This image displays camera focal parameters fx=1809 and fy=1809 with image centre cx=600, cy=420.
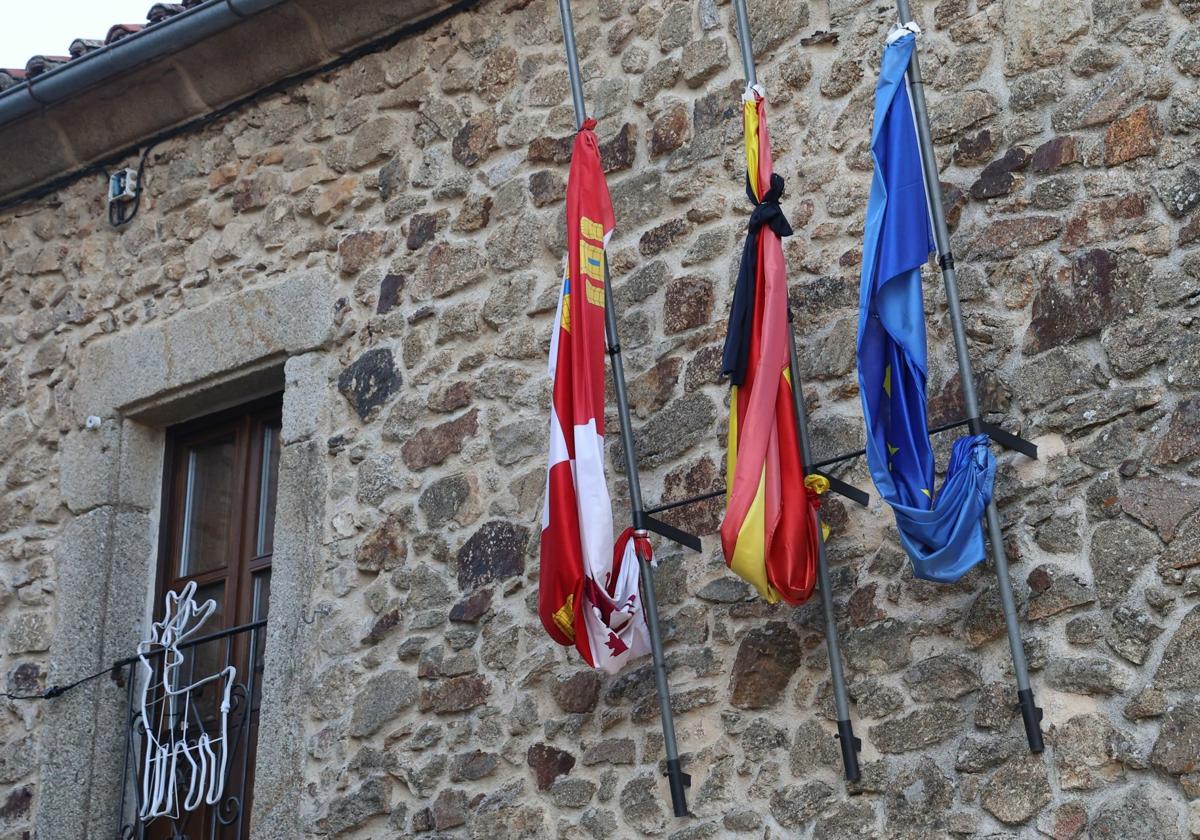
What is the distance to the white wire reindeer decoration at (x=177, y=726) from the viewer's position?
217 inches

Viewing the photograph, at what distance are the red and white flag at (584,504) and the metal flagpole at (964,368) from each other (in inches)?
35.9

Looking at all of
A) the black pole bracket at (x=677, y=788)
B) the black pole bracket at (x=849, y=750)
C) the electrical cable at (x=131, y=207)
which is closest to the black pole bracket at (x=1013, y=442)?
the black pole bracket at (x=849, y=750)

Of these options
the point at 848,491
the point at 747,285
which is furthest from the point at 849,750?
the point at 747,285

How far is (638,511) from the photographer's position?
15.0 ft

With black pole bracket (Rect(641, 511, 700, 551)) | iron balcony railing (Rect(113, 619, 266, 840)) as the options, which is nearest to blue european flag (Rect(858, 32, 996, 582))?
black pole bracket (Rect(641, 511, 700, 551))

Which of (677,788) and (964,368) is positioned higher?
(964,368)

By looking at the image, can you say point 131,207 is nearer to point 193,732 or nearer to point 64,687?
point 64,687

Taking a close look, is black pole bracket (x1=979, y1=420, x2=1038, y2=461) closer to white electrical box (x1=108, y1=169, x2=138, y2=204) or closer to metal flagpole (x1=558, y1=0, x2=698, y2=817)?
metal flagpole (x1=558, y1=0, x2=698, y2=817)

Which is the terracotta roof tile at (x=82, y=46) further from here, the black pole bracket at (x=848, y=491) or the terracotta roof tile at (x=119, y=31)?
the black pole bracket at (x=848, y=491)

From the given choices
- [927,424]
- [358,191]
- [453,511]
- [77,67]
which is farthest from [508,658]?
[77,67]

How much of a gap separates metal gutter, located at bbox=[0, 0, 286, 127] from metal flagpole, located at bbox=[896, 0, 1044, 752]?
2.38m

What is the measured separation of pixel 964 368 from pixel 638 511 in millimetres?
935

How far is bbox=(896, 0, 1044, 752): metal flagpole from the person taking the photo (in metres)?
3.88

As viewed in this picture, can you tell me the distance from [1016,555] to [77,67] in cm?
370
